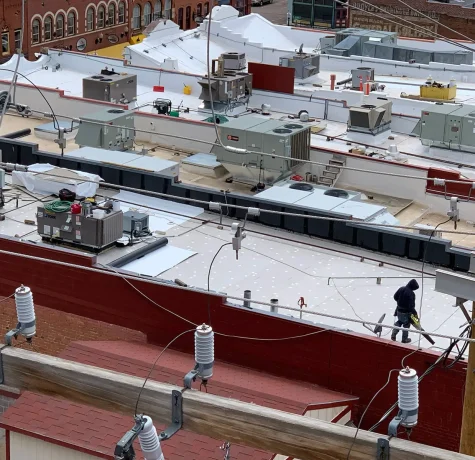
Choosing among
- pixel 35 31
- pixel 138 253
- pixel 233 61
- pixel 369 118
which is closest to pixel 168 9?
pixel 35 31

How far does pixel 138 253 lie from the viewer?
83.3 feet

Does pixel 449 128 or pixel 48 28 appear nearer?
pixel 449 128

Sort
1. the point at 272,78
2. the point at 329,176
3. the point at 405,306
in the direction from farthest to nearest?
1. the point at 272,78
2. the point at 329,176
3. the point at 405,306

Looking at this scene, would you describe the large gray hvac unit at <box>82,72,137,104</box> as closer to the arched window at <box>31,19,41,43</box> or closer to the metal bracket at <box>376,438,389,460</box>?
the metal bracket at <box>376,438,389,460</box>

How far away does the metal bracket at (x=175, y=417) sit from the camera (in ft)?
36.5

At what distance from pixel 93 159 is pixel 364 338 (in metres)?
11.2

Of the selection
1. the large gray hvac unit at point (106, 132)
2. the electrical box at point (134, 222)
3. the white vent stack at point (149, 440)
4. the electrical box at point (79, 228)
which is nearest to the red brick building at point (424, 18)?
the large gray hvac unit at point (106, 132)

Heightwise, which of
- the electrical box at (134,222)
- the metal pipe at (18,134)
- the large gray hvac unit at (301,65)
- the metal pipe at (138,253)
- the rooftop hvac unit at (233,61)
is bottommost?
the metal pipe at (138,253)

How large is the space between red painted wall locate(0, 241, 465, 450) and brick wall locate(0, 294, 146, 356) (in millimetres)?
168

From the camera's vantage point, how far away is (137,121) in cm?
3459

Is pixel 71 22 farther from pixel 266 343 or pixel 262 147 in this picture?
pixel 266 343

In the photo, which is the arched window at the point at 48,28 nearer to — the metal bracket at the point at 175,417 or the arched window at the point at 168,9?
the arched window at the point at 168,9

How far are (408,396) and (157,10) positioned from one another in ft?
214

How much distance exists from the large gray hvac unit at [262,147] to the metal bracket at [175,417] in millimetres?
17490
